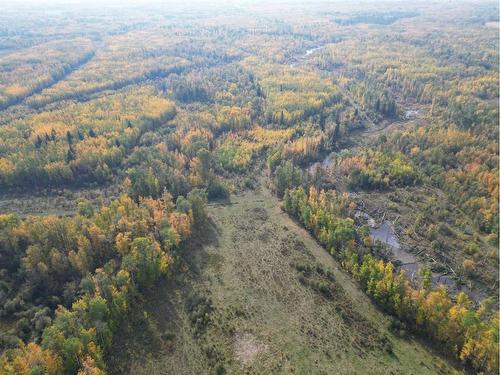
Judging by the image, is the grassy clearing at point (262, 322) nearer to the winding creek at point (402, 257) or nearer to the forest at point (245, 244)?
the forest at point (245, 244)

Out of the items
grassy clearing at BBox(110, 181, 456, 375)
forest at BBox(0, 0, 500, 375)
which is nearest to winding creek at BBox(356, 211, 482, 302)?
forest at BBox(0, 0, 500, 375)

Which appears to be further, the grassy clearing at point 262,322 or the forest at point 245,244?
the forest at point 245,244

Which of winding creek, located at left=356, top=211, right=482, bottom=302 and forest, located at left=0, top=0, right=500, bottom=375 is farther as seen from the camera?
winding creek, located at left=356, top=211, right=482, bottom=302

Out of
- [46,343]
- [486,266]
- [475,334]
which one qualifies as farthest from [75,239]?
[486,266]

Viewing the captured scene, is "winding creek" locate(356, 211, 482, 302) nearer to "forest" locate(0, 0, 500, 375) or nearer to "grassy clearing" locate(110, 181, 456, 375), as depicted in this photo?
"forest" locate(0, 0, 500, 375)

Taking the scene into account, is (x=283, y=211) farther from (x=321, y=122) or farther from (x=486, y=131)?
(x=486, y=131)

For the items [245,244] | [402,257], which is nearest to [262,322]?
[245,244]

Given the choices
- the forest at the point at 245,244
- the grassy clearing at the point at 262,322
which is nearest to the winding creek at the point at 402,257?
the forest at the point at 245,244

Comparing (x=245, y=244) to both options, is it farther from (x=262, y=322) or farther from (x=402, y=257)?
(x=402, y=257)
